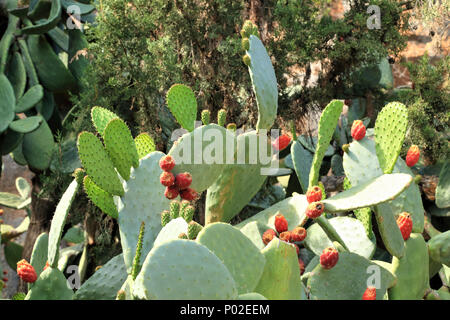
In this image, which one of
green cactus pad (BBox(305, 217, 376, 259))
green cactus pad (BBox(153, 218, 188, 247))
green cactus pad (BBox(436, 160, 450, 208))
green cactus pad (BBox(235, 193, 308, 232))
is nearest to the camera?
green cactus pad (BBox(153, 218, 188, 247))

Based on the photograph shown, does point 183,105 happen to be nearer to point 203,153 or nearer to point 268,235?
point 203,153

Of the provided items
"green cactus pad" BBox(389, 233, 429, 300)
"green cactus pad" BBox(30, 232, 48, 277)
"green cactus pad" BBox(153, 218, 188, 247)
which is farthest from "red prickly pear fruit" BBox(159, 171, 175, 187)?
"green cactus pad" BBox(389, 233, 429, 300)

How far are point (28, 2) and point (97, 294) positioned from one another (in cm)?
303

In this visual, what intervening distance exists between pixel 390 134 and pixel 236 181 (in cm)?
61

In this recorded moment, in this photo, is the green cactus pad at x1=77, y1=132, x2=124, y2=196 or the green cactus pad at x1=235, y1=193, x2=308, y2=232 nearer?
the green cactus pad at x1=77, y1=132, x2=124, y2=196

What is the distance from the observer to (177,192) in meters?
2.29

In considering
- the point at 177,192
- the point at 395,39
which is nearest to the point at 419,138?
the point at 395,39

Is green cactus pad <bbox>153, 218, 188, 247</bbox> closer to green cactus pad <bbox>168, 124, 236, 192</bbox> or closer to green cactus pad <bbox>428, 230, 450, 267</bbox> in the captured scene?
green cactus pad <bbox>168, 124, 236, 192</bbox>

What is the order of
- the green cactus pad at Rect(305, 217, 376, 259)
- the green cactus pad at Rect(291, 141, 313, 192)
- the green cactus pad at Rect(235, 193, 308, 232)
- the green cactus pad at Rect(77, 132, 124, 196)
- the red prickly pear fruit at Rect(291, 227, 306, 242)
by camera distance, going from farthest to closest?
the green cactus pad at Rect(291, 141, 313, 192) < the green cactus pad at Rect(305, 217, 376, 259) < the green cactus pad at Rect(235, 193, 308, 232) < the green cactus pad at Rect(77, 132, 124, 196) < the red prickly pear fruit at Rect(291, 227, 306, 242)

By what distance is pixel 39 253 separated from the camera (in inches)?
Result: 103

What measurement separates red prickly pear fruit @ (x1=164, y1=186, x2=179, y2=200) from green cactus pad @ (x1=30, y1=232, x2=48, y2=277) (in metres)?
0.63

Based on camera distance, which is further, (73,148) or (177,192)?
(73,148)

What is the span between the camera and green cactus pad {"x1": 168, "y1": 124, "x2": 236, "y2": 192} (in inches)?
93.0

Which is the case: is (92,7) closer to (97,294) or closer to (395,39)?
(395,39)
